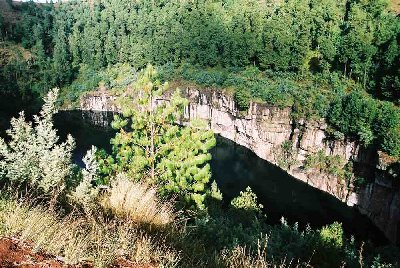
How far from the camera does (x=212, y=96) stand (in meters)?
74.6

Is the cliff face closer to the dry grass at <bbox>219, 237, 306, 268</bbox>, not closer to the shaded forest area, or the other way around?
the shaded forest area

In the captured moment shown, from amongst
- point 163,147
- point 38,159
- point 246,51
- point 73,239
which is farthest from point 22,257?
point 246,51

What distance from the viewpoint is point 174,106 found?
48.9 feet

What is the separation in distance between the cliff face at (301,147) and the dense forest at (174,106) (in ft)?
6.72

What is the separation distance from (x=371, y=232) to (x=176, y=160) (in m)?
37.0

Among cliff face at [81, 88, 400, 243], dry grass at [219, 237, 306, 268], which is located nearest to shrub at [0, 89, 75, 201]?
dry grass at [219, 237, 306, 268]

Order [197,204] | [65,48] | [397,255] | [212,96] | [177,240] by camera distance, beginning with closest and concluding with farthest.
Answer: [177,240] < [197,204] < [397,255] < [212,96] < [65,48]

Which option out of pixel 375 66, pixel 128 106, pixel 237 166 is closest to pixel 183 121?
pixel 237 166

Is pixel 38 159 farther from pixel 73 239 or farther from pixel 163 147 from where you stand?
pixel 163 147

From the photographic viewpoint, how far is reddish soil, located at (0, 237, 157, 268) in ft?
15.5

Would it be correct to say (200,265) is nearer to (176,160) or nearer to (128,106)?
(176,160)

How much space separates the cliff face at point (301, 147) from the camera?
4394cm

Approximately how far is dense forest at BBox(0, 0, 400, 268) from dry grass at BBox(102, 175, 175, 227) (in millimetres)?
30

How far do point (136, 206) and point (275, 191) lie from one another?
148 feet
